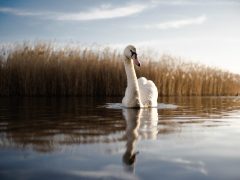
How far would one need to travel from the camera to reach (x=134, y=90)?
1044 cm

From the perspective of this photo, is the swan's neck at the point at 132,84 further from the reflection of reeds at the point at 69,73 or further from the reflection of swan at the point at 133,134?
the reflection of reeds at the point at 69,73

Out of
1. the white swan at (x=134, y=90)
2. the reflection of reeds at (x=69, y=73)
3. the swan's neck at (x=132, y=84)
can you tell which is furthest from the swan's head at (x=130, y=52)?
the reflection of reeds at (x=69, y=73)

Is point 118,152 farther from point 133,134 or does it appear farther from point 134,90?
point 134,90

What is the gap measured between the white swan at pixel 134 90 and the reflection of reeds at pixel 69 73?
8.55 meters

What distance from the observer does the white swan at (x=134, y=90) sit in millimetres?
10531

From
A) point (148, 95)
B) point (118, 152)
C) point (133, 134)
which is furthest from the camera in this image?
point (148, 95)

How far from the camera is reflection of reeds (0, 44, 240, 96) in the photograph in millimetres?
19406

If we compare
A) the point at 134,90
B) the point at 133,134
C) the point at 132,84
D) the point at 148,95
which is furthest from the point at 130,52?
the point at 133,134

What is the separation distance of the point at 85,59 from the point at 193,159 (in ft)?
56.0

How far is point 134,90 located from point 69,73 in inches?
384

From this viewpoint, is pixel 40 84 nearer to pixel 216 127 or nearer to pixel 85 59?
pixel 85 59

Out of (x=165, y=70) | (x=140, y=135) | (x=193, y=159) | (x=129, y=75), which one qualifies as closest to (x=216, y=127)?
(x=140, y=135)

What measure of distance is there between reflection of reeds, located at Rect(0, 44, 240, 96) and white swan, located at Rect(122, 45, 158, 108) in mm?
8551

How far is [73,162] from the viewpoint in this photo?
11.6 ft
